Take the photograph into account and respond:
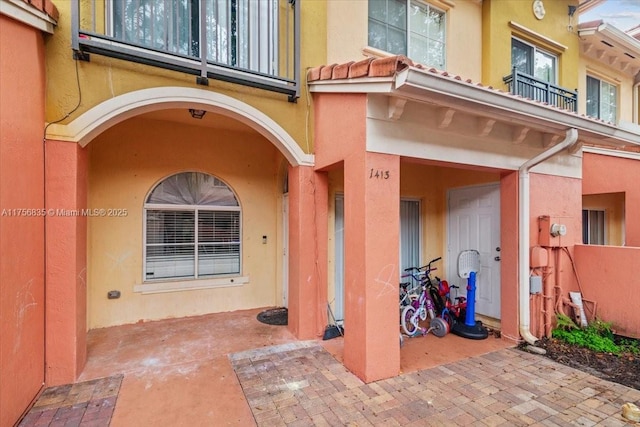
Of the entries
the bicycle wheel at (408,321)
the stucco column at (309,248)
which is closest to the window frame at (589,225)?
the bicycle wheel at (408,321)

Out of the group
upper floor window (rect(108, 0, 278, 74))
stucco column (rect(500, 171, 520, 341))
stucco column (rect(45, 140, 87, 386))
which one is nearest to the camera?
stucco column (rect(45, 140, 87, 386))

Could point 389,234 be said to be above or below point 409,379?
above

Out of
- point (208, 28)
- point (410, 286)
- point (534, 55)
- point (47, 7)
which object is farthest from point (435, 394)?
point (534, 55)

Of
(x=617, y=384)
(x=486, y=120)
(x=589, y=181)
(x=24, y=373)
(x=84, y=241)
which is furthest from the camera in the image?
(x=589, y=181)

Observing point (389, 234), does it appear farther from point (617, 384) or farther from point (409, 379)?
point (617, 384)

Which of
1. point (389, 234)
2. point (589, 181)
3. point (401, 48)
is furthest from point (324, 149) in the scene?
point (589, 181)

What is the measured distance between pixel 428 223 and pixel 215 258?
4.31 metres

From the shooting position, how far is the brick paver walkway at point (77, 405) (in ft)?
8.95

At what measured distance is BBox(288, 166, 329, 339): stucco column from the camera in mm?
4465

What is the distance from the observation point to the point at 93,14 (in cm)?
346

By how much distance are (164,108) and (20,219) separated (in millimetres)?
1887

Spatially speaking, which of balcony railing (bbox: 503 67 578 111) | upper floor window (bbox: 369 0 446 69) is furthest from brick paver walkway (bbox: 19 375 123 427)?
balcony railing (bbox: 503 67 578 111)

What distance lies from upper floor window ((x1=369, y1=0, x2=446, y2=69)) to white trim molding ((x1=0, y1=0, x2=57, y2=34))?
4.41 m

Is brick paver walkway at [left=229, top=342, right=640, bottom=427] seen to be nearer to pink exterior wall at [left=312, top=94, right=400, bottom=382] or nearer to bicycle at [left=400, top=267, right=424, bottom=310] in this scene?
pink exterior wall at [left=312, top=94, right=400, bottom=382]
